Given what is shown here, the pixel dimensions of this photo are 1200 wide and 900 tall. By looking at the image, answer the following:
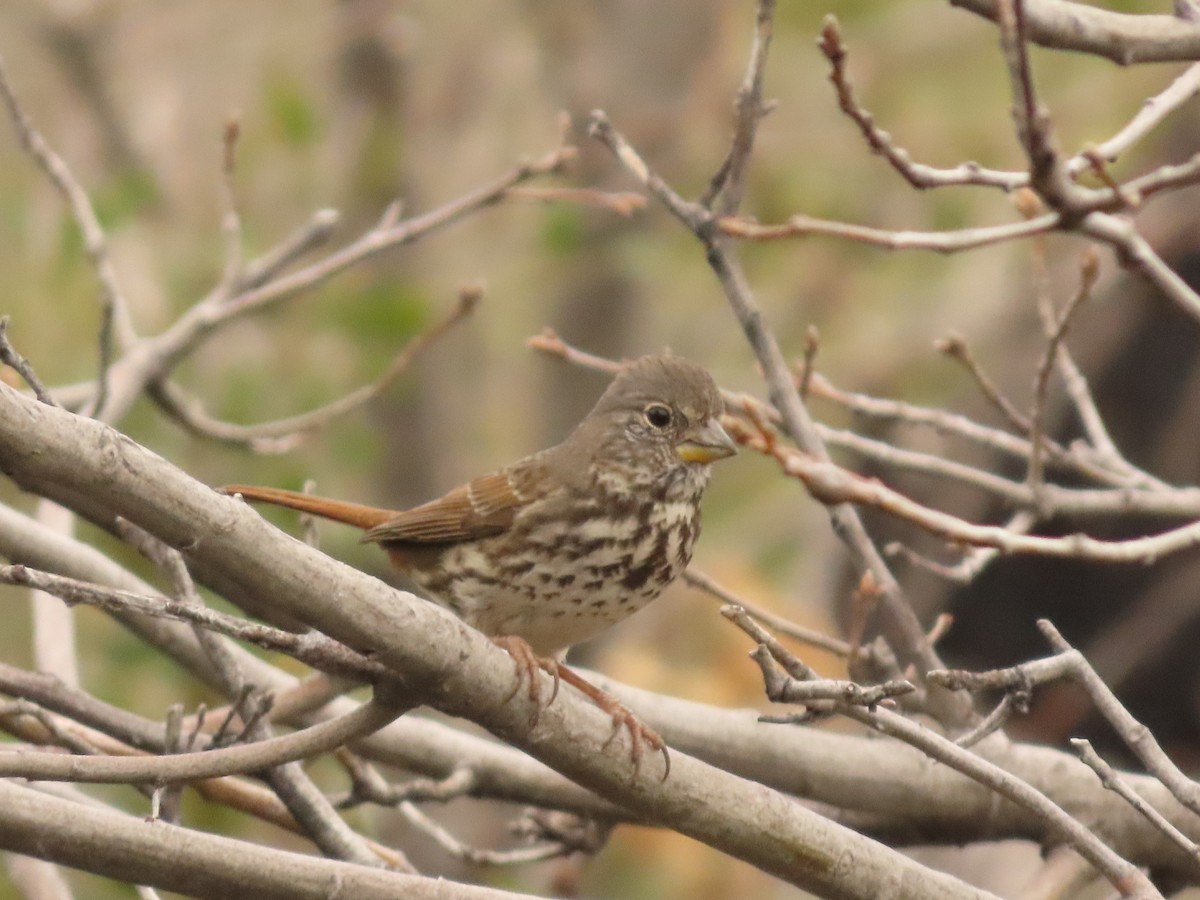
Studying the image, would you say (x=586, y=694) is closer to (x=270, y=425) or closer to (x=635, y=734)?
(x=635, y=734)

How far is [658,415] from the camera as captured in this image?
4.63m

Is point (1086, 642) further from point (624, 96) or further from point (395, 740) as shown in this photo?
point (395, 740)

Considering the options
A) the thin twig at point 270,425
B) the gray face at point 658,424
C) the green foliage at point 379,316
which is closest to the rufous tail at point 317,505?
the thin twig at point 270,425

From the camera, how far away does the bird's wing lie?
14.5 ft

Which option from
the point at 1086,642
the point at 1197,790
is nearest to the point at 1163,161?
the point at 1086,642

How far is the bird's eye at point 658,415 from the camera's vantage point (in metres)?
4.61

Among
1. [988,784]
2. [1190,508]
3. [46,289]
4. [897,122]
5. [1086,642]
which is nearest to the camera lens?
[988,784]

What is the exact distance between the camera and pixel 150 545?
3426 millimetres

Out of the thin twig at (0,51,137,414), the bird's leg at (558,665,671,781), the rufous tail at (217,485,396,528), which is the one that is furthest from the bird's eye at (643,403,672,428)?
the thin twig at (0,51,137,414)

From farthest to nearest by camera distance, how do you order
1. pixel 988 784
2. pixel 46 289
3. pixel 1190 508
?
pixel 46 289 < pixel 1190 508 < pixel 988 784

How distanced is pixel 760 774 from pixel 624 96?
5411mm

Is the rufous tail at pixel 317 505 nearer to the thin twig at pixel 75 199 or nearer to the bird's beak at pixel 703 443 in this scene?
the thin twig at pixel 75 199

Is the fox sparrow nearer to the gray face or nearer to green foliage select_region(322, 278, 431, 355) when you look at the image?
the gray face

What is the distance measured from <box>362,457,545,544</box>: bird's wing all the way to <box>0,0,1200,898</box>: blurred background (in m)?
1.13
